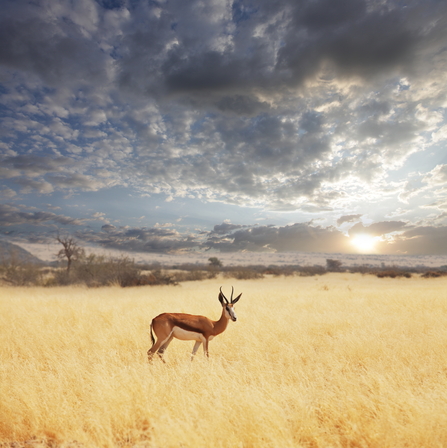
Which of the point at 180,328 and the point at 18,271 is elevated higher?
the point at 180,328

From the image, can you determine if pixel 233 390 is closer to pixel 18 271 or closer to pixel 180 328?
pixel 180 328

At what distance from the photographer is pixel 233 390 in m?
4.57

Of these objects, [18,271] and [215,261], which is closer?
[18,271]

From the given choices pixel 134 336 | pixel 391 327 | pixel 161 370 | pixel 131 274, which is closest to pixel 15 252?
pixel 131 274

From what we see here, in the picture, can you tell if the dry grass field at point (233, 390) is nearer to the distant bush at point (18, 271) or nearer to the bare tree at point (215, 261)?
the distant bush at point (18, 271)

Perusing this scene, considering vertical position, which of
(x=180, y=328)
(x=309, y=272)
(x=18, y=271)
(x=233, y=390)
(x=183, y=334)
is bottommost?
(x=309, y=272)

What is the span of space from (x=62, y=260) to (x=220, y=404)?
33.5 m

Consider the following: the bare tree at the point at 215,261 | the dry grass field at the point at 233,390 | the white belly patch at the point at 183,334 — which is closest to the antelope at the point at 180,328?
the white belly patch at the point at 183,334

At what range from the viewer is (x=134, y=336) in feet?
26.9

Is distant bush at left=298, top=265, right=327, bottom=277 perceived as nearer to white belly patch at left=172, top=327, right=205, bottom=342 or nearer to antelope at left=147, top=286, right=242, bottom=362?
antelope at left=147, top=286, right=242, bottom=362

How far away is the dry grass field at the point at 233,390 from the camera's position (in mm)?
3668

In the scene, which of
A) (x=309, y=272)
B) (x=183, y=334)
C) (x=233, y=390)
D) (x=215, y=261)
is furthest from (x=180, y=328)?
(x=215, y=261)

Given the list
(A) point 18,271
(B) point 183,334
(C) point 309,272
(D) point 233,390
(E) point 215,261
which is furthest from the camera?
(E) point 215,261

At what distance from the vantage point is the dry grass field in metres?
3.67
